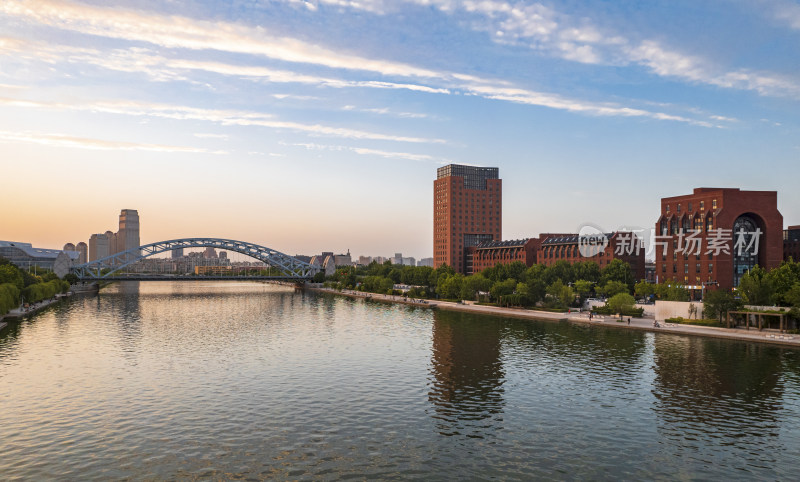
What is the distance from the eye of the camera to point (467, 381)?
5000 centimetres

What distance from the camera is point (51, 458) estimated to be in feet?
99.6

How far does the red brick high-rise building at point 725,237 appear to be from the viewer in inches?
4690

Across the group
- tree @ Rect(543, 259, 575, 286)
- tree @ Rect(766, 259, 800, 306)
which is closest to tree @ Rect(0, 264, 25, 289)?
tree @ Rect(543, 259, 575, 286)

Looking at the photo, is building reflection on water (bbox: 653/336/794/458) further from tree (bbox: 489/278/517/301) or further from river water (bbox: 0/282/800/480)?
tree (bbox: 489/278/517/301)

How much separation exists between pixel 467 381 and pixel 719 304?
2122 inches

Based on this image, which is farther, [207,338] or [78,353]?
[207,338]

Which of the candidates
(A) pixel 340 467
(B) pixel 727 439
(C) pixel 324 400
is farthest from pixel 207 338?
(B) pixel 727 439

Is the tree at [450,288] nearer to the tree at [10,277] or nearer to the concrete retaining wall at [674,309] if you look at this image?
the concrete retaining wall at [674,309]

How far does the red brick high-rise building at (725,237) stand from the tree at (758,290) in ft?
94.5

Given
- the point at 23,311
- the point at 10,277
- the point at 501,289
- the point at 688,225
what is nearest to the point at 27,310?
the point at 23,311

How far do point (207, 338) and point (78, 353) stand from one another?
1802 centimetres

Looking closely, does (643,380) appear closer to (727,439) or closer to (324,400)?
(727,439)

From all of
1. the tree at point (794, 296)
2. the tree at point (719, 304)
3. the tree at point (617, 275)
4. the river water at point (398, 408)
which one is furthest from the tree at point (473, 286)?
the tree at point (794, 296)

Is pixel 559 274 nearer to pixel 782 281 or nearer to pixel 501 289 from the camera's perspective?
pixel 501 289
